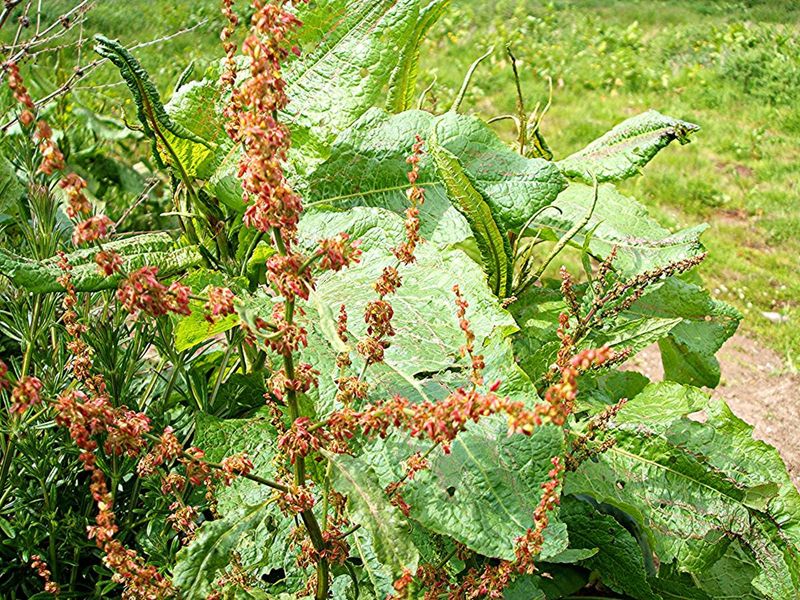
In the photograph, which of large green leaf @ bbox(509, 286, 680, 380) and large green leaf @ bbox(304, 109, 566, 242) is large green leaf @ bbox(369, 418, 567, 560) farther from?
large green leaf @ bbox(304, 109, 566, 242)

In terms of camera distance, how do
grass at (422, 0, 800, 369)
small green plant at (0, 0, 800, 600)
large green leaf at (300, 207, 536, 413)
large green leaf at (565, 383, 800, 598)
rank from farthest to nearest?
1. grass at (422, 0, 800, 369)
2. large green leaf at (565, 383, 800, 598)
3. large green leaf at (300, 207, 536, 413)
4. small green plant at (0, 0, 800, 600)

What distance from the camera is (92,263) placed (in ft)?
4.85

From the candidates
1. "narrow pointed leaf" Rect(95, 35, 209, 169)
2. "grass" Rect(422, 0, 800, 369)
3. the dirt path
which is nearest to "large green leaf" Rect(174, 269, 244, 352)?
"narrow pointed leaf" Rect(95, 35, 209, 169)

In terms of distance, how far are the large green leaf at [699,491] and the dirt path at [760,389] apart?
1.52 m

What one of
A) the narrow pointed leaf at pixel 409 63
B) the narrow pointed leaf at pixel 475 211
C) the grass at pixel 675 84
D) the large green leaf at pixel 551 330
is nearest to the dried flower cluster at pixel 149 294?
the narrow pointed leaf at pixel 475 211

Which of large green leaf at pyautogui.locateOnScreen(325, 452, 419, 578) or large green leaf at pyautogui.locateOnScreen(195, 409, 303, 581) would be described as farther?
large green leaf at pyautogui.locateOnScreen(195, 409, 303, 581)

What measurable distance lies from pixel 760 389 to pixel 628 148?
1979mm

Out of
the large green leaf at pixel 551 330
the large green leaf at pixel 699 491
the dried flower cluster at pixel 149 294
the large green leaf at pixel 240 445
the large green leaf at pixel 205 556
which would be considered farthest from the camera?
the large green leaf at pixel 551 330

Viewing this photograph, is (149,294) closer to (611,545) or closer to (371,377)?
(371,377)

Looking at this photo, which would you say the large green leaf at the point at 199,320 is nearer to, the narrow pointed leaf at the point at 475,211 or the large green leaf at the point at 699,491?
the narrow pointed leaf at the point at 475,211

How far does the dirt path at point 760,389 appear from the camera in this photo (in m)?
3.24

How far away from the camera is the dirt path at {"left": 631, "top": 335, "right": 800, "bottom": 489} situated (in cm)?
324

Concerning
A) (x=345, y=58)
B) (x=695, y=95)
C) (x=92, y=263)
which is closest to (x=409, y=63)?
(x=345, y=58)

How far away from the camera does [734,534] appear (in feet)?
5.18
